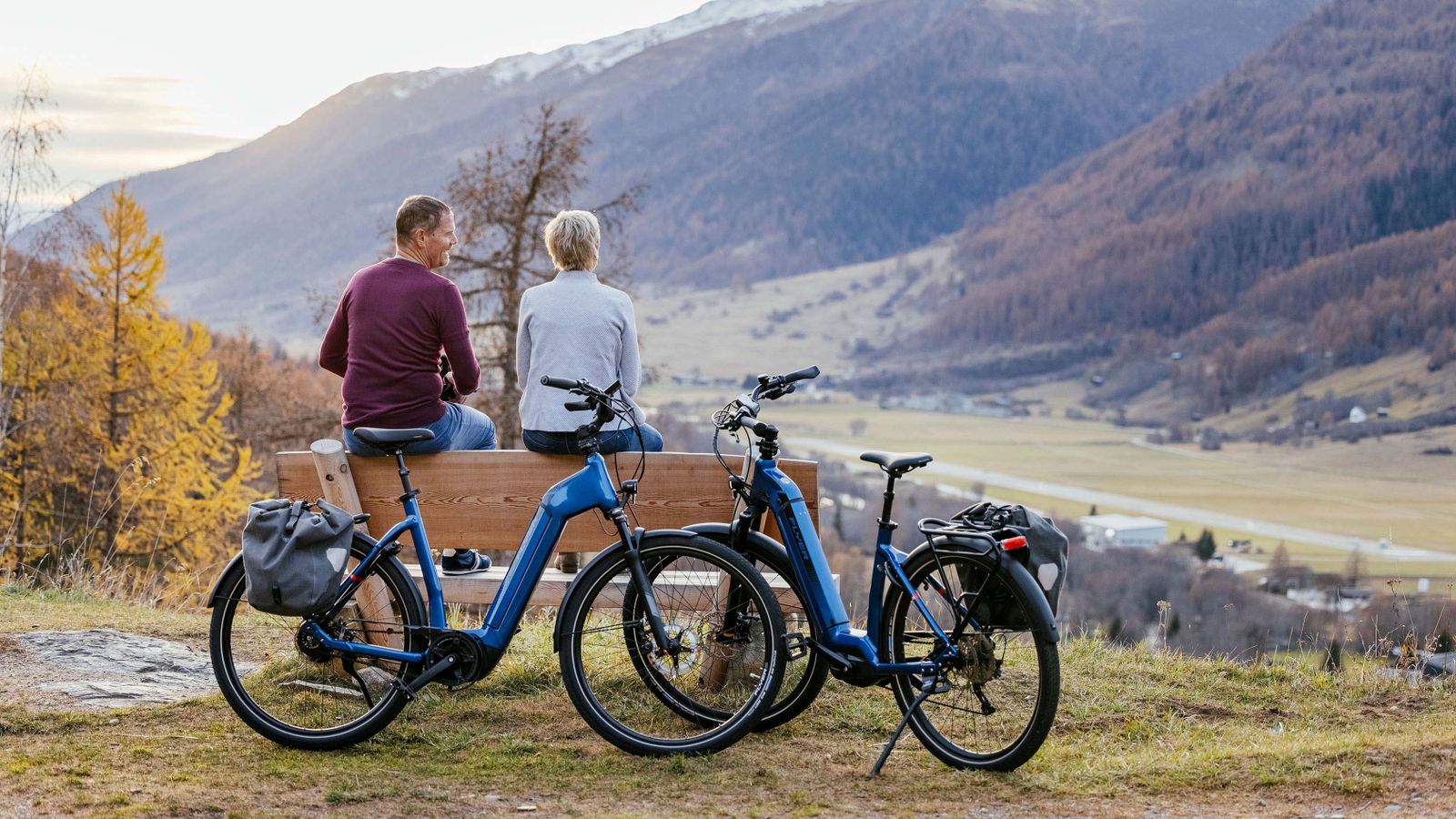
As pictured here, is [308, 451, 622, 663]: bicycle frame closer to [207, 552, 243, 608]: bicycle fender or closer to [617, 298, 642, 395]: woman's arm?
[207, 552, 243, 608]: bicycle fender

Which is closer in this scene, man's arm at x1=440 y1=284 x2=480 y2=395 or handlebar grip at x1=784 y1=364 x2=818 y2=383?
handlebar grip at x1=784 y1=364 x2=818 y2=383

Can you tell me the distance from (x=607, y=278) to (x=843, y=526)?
44.3 m

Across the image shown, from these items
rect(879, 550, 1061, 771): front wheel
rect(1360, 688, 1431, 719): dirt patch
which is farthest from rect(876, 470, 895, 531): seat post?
rect(1360, 688, 1431, 719): dirt patch

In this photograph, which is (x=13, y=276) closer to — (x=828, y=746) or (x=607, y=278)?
(x=607, y=278)

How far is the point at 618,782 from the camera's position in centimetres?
439

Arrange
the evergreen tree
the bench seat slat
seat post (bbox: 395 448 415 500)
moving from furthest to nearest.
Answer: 1. the evergreen tree
2. the bench seat slat
3. seat post (bbox: 395 448 415 500)

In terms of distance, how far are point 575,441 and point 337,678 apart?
130 cm

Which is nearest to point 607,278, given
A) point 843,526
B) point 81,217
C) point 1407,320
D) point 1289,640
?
point 81,217

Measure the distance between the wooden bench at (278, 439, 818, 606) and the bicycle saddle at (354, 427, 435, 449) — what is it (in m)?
0.28

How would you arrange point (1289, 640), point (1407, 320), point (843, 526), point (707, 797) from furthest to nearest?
point (1407, 320), point (843, 526), point (1289, 640), point (707, 797)

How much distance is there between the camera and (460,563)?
5375 mm

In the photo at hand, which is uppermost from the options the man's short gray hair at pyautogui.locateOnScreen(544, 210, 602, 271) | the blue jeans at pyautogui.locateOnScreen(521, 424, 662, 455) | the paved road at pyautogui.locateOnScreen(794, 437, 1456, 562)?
the man's short gray hair at pyautogui.locateOnScreen(544, 210, 602, 271)

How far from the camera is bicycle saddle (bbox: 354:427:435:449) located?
4.79 meters

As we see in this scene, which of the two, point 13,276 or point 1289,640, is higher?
point 13,276
